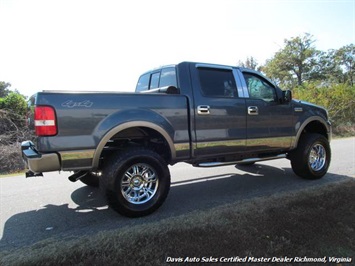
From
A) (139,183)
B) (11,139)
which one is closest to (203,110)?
(139,183)

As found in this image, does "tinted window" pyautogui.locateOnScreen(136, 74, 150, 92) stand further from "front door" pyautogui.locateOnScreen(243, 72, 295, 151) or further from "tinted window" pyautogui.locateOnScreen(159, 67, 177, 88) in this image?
"front door" pyautogui.locateOnScreen(243, 72, 295, 151)

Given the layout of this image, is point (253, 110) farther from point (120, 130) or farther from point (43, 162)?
point (43, 162)

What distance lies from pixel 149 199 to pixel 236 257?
1.56m

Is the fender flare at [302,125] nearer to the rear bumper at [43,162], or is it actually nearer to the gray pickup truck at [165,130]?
the gray pickup truck at [165,130]

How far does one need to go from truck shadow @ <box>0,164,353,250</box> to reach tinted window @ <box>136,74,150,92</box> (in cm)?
201

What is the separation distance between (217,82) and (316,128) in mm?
2799

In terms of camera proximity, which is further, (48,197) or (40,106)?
(48,197)

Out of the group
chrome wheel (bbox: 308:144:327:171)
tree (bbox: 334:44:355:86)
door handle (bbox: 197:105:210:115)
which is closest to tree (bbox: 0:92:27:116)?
door handle (bbox: 197:105:210:115)

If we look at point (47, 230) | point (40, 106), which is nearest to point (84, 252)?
point (47, 230)

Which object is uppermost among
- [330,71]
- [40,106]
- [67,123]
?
[330,71]

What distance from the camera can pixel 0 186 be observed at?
227 inches

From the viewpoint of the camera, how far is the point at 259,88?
5.26 metres

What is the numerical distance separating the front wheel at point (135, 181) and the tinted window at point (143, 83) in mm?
2044

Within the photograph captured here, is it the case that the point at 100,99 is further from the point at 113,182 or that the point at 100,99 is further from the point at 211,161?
the point at 211,161
